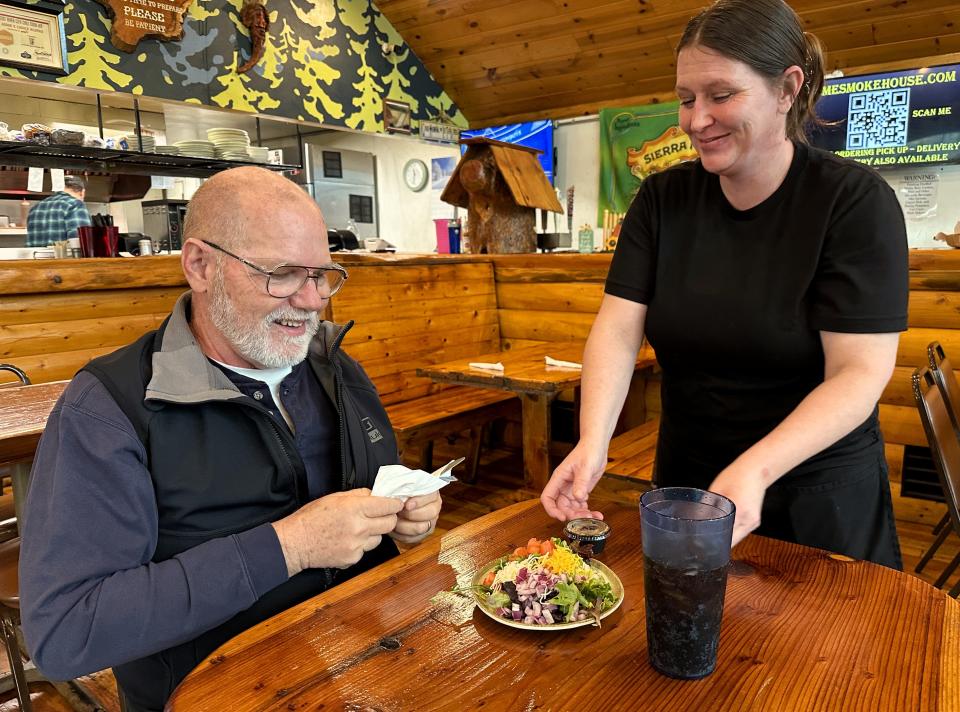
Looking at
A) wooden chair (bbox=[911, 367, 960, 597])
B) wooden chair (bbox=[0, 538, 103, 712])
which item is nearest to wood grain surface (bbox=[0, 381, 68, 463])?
wooden chair (bbox=[0, 538, 103, 712])

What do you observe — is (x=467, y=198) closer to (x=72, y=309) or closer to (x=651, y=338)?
(x=72, y=309)

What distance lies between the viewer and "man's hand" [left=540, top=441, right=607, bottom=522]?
4.34ft

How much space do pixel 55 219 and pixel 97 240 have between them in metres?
1.81

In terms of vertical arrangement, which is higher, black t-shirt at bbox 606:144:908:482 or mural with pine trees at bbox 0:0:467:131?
mural with pine trees at bbox 0:0:467:131

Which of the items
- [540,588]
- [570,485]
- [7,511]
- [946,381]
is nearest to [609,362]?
[570,485]

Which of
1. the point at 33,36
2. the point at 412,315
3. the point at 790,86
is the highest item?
the point at 33,36

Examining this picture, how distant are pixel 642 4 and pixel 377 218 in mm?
3727

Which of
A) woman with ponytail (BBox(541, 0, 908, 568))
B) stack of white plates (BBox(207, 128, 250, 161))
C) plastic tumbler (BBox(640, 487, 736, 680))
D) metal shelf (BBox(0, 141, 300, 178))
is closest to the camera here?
plastic tumbler (BBox(640, 487, 736, 680))

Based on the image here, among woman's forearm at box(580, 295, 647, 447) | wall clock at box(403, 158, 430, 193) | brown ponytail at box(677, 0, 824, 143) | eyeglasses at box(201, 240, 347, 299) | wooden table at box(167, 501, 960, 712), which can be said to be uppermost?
wall clock at box(403, 158, 430, 193)

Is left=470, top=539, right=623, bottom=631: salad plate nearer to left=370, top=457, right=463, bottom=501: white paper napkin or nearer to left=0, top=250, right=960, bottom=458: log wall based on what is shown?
left=370, top=457, right=463, bottom=501: white paper napkin

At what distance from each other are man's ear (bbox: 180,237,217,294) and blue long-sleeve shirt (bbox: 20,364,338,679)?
27 cm

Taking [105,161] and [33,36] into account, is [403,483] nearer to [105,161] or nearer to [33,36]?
[105,161]

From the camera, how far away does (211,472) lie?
1.27m

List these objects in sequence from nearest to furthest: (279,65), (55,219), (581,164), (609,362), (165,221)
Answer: (609,362) < (55,219) < (165,221) < (279,65) < (581,164)
